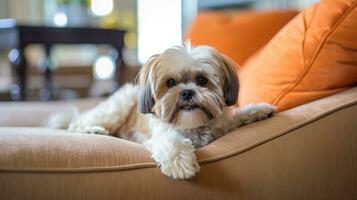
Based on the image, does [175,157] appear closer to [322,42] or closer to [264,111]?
[264,111]

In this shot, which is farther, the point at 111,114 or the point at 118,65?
the point at 118,65

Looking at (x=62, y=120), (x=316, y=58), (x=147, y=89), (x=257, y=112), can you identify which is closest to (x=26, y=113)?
(x=62, y=120)

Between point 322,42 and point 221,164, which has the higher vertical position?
point 322,42

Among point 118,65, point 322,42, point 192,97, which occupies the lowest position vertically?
point 118,65

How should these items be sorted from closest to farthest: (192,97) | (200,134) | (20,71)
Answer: (192,97), (200,134), (20,71)

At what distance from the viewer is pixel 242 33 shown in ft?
8.14

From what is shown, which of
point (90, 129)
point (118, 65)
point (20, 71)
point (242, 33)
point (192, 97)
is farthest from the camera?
point (118, 65)

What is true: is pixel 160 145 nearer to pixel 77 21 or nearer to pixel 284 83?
pixel 284 83

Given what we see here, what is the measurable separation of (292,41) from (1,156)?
924mm

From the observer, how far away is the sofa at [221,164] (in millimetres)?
1146

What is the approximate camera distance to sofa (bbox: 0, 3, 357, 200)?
115 centimetres

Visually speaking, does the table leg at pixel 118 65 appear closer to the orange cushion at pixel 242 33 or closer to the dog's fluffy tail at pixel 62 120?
the orange cushion at pixel 242 33

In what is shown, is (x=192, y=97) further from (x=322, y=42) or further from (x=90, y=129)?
(x=90, y=129)

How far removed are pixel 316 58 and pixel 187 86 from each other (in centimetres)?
39
